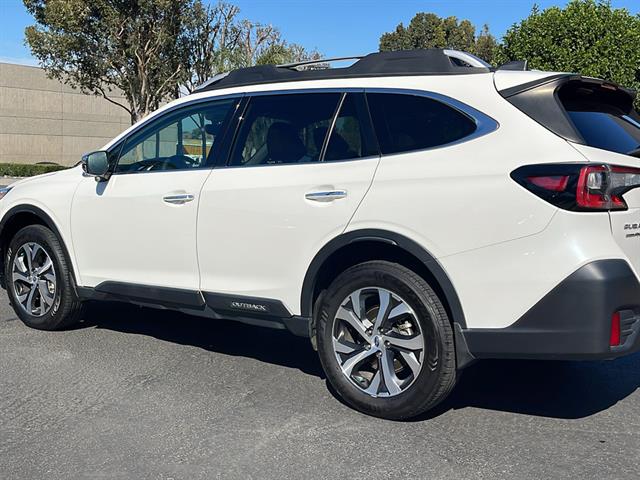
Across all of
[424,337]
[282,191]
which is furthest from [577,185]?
[282,191]

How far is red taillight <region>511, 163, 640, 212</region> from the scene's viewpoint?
327cm

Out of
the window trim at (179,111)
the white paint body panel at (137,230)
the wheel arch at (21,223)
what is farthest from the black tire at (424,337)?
the wheel arch at (21,223)

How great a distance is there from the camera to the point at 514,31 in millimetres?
18484

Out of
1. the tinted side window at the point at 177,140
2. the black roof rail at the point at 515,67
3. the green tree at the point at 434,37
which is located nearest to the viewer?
the black roof rail at the point at 515,67

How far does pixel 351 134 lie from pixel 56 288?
282 cm

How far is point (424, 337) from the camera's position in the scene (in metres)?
3.66

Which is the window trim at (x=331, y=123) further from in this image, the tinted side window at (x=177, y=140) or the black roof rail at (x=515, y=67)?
the black roof rail at (x=515, y=67)

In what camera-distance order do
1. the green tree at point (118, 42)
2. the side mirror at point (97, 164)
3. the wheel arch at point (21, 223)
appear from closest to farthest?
the side mirror at point (97, 164), the wheel arch at point (21, 223), the green tree at point (118, 42)

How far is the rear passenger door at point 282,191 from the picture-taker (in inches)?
157

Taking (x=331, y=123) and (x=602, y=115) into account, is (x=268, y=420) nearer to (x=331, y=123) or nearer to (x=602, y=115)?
(x=331, y=123)

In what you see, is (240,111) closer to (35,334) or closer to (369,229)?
(369,229)

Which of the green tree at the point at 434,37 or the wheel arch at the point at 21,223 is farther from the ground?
the green tree at the point at 434,37

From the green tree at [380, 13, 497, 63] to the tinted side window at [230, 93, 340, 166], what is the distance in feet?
171

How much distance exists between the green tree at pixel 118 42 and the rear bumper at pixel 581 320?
23.0 m
